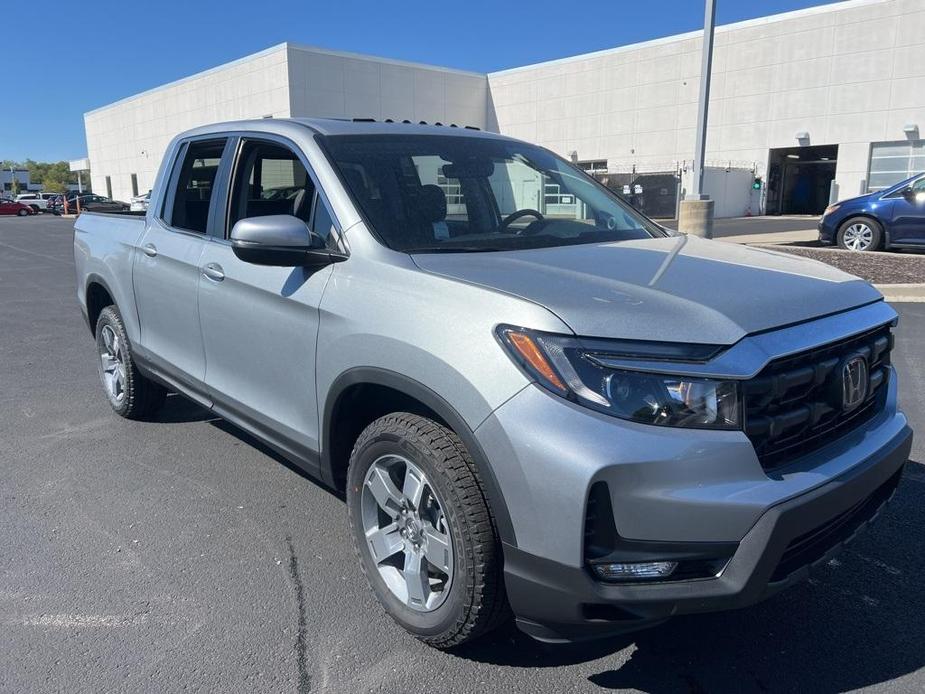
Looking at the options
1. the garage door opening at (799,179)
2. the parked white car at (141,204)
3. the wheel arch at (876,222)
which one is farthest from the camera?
the garage door opening at (799,179)

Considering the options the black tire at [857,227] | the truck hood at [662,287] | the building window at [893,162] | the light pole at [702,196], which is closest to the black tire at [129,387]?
the truck hood at [662,287]

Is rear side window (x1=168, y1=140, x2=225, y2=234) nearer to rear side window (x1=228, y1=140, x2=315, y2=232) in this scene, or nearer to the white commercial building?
rear side window (x1=228, y1=140, x2=315, y2=232)

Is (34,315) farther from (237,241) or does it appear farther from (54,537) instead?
(237,241)

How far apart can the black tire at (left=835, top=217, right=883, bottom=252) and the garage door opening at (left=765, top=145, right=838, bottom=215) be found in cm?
2404

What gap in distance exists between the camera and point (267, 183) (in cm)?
403

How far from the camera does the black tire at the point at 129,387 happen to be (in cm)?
491

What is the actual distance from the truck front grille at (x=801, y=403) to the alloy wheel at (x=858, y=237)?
521 inches

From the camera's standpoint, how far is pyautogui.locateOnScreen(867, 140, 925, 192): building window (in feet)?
105

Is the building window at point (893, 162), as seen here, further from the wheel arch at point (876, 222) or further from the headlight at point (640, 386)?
the headlight at point (640, 386)

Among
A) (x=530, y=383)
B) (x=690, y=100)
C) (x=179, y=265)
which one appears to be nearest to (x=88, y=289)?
(x=179, y=265)

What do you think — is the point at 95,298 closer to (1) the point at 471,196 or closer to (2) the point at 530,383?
(1) the point at 471,196

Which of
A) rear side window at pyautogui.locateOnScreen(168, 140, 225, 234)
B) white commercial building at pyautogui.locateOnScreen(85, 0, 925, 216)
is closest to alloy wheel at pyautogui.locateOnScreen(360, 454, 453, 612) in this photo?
rear side window at pyautogui.locateOnScreen(168, 140, 225, 234)

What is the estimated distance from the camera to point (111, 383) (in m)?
5.33

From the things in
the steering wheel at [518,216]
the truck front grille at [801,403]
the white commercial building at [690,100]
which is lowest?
the truck front grille at [801,403]
